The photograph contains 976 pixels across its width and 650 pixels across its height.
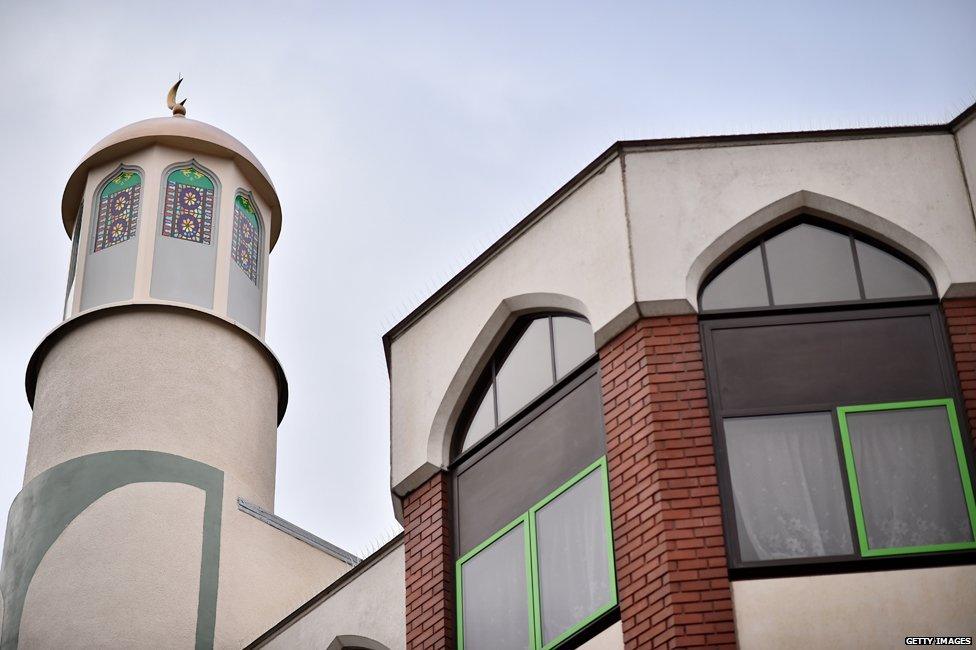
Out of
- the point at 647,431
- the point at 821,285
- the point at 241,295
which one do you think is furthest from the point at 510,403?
the point at 241,295

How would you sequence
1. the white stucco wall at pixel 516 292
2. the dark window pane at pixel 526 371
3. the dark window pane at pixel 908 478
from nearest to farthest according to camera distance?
the dark window pane at pixel 908 478 → the white stucco wall at pixel 516 292 → the dark window pane at pixel 526 371

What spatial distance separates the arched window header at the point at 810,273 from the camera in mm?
14586

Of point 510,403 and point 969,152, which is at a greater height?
point 969,152

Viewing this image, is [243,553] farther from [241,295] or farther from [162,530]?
[241,295]

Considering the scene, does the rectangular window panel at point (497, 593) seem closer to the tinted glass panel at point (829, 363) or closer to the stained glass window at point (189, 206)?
the tinted glass panel at point (829, 363)

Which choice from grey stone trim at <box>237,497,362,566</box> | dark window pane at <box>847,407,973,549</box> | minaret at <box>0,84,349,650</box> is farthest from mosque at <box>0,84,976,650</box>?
grey stone trim at <box>237,497,362,566</box>

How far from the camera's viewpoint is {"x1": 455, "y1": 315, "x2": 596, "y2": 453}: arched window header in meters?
15.4

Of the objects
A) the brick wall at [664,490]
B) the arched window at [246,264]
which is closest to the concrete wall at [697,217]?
the brick wall at [664,490]

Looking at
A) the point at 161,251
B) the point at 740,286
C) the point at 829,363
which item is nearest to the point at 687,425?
the point at 829,363

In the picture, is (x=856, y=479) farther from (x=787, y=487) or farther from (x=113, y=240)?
(x=113, y=240)

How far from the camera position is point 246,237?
80.7ft

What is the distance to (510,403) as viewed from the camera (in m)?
15.8

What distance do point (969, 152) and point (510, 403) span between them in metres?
5.09

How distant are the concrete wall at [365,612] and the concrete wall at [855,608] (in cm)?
475
